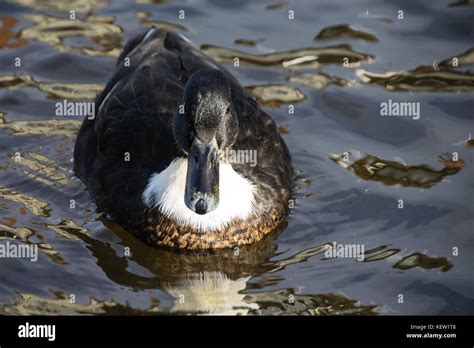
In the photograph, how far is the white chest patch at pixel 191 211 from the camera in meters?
9.29

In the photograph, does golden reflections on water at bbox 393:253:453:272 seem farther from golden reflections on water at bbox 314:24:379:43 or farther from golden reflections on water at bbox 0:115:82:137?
golden reflections on water at bbox 314:24:379:43

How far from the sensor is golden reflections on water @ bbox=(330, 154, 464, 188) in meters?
10.4

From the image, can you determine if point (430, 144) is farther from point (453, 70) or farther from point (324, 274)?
point (324, 274)

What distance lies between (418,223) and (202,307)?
90.8 inches

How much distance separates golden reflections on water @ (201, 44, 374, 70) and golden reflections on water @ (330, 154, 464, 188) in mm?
2067

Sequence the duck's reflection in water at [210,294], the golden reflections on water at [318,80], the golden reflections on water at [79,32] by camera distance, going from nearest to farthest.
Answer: the duck's reflection in water at [210,294]
the golden reflections on water at [318,80]
the golden reflections on water at [79,32]

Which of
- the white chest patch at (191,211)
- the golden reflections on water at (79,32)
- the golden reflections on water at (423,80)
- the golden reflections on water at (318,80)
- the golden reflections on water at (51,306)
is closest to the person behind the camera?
the golden reflections on water at (51,306)

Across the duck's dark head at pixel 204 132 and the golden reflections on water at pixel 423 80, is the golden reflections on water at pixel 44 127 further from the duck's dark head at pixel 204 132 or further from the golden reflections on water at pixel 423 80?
the golden reflections on water at pixel 423 80

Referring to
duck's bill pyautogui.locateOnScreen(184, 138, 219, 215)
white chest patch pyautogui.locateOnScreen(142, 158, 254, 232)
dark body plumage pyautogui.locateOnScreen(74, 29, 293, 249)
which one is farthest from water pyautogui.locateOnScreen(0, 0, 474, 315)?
duck's bill pyautogui.locateOnScreen(184, 138, 219, 215)

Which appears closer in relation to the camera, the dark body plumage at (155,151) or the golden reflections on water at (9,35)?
the dark body plumage at (155,151)

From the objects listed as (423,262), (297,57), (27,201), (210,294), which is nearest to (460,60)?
(297,57)

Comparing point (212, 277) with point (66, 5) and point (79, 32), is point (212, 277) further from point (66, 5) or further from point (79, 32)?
point (66, 5)

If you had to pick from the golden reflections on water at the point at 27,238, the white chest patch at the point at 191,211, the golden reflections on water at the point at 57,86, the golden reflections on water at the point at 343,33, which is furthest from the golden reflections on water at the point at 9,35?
the white chest patch at the point at 191,211
